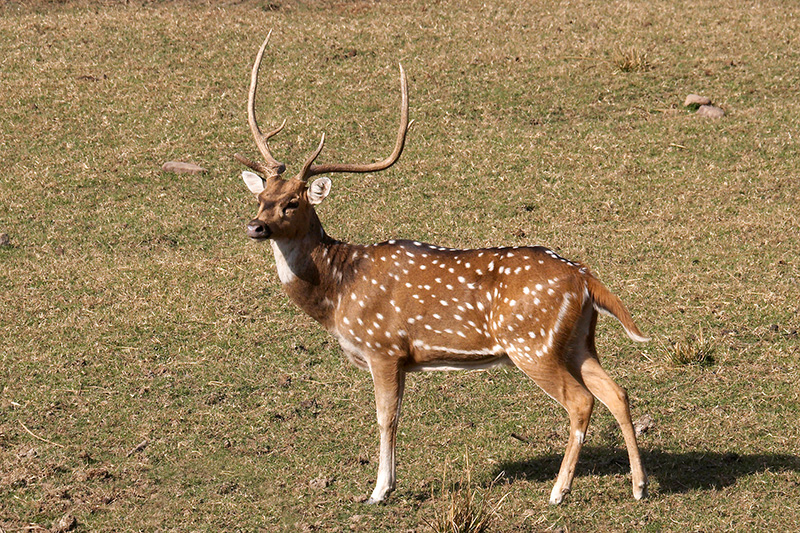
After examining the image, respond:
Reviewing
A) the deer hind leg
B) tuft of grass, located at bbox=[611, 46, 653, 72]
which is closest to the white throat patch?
the deer hind leg

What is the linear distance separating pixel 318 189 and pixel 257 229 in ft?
2.17

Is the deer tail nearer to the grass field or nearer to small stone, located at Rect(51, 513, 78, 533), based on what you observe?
the grass field

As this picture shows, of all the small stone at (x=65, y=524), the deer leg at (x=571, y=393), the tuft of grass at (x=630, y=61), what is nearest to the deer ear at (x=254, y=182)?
the deer leg at (x=571, y=393)

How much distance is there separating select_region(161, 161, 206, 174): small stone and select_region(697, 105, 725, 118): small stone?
22.8 ft

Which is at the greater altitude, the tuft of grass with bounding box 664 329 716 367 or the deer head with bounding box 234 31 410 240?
the deer head with bounding box 234 31 410 240

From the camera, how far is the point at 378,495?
7535mm

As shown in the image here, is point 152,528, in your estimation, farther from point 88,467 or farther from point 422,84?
point 422,84

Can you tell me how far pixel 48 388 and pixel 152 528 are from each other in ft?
8.43

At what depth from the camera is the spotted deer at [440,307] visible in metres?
7.16

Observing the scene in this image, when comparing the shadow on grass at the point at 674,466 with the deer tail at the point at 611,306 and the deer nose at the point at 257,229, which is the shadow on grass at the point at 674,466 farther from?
the deer nose at the point at 257,229

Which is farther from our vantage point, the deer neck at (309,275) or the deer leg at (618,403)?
the deer neck at (309,275)

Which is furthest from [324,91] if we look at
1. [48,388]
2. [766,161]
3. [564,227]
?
[48,388]

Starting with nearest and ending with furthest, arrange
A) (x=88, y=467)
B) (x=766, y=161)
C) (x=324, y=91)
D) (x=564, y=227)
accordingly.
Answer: (x=88, y=467)
(x=564, y=227)
(x=766, y=161)
(x=324, y=91)

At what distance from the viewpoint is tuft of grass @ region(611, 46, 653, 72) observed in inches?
639
